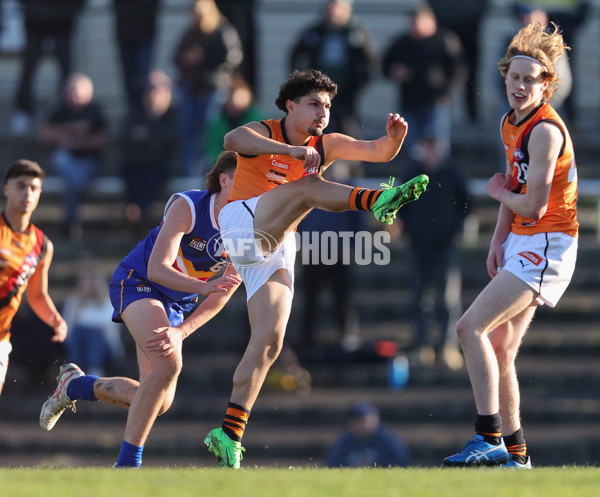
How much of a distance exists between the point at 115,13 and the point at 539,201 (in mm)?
9626

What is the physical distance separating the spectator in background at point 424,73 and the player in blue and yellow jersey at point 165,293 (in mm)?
6218

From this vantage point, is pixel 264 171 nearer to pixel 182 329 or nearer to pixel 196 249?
pixel 196 249

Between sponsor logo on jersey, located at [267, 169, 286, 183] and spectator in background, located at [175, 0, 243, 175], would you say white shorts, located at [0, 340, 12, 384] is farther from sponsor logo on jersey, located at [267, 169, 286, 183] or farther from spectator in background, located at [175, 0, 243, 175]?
spectator in background, located at [175, 0, 243, 175]

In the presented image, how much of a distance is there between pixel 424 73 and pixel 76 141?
413 cm

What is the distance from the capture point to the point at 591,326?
48.6ft

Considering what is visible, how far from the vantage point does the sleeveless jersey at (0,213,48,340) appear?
883 centimetres

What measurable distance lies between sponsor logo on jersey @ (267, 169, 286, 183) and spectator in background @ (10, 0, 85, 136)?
8.80 meters

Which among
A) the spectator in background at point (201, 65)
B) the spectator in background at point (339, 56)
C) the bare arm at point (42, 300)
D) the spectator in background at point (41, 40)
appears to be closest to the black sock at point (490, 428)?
the bare arm at point (42, 300)

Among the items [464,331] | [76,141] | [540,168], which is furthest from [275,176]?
[76,141]

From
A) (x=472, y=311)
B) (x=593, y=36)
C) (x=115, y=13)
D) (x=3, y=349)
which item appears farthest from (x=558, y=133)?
(x=593, y=36)

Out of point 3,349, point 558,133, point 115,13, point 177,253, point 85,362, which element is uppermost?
point 115,13

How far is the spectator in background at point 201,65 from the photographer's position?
1495cm

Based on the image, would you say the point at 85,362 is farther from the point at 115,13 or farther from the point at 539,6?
the point at 539,6

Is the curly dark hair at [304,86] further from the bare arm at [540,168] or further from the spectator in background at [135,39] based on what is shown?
the spectator in background at [135,39]
